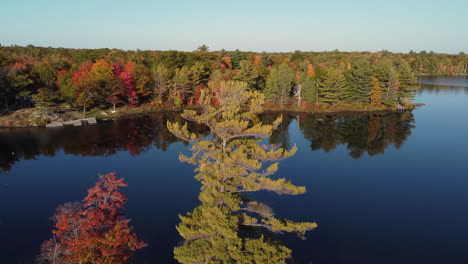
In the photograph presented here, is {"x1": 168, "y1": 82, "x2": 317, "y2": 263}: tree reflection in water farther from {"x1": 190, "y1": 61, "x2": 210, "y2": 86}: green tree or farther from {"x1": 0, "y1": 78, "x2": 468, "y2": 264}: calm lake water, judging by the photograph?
{"x1": 190, "y1": 61, "x2": 210, "y2": 86}: green tree

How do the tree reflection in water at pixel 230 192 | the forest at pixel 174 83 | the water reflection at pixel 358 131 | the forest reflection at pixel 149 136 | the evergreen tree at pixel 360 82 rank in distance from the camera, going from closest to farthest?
the tree reflection in water at pixel 230 192
the forest reflection at pixel 149 136
the water reflection at pixel 358 131
the forest at pixel 174 83
the evergreen tree at pixel 360 82

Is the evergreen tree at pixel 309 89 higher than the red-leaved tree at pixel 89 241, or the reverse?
the evergreen tree at pixel 309 89

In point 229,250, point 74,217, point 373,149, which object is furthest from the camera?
point 373,149

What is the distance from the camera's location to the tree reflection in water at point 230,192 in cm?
1462

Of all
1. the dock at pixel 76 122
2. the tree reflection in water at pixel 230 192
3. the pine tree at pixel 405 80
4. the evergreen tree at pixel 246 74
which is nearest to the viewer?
the tree reflection in water at pixel 230 192

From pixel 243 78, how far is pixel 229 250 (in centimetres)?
5668

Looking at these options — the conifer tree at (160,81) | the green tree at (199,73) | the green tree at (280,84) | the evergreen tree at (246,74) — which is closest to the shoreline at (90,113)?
the green tree at (280,84)

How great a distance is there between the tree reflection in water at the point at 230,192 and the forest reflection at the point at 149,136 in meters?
24.4

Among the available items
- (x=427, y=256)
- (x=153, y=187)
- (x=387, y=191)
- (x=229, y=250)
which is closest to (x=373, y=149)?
(x=387, y=191)

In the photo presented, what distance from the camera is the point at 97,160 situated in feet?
117

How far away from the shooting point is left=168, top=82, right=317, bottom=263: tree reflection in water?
14.6 meters

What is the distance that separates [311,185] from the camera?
29.8 m

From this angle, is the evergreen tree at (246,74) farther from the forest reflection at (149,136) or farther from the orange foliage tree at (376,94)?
the orange foliage tree at (376,94)

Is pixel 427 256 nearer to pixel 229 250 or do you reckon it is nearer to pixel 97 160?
pixel 229 250
